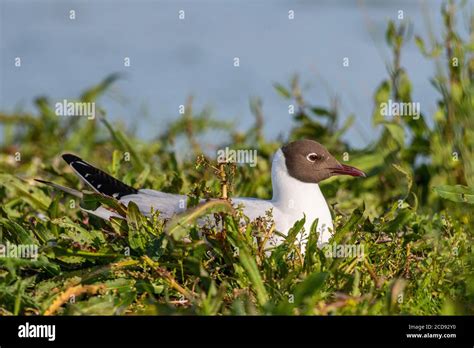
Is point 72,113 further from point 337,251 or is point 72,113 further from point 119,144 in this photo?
point 337,251

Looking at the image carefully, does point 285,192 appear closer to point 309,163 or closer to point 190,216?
point 309,163

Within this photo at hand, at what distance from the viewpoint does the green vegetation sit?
177 inches

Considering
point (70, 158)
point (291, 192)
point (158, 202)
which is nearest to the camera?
point (158, 202)

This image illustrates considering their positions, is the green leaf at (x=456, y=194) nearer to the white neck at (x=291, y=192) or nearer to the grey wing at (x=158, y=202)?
the white neck at (x=291, y=192)

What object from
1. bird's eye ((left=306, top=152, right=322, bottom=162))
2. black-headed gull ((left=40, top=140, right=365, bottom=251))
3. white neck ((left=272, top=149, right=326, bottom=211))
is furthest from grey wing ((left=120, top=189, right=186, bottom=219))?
bird's eye ((left=306, top=152, right=322, bottom=162))

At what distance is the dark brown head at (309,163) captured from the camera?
19.4ft

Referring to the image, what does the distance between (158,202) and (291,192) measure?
76 centimetres

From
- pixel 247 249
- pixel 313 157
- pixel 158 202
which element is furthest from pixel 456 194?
pixel 158 202

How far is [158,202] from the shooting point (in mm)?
5660

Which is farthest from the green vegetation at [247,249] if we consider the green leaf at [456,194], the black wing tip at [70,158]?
the black wing tip at [70,158]

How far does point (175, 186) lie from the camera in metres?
6.39

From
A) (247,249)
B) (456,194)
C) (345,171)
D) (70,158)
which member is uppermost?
(70,158)
